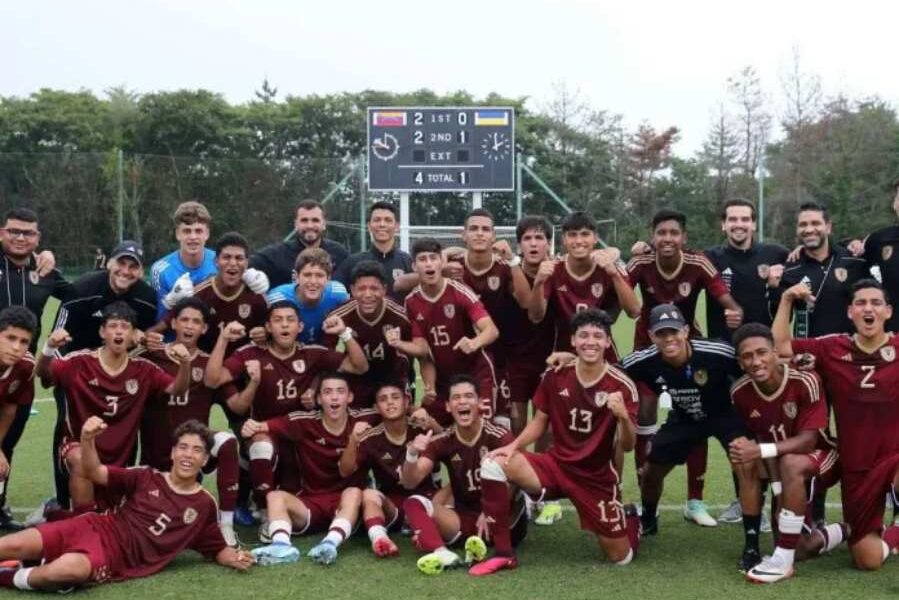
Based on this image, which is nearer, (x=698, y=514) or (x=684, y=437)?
(x=684, y=437)

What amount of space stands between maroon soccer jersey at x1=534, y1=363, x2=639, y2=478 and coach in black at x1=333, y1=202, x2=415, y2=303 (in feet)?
5.33

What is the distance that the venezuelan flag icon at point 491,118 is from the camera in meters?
21.8

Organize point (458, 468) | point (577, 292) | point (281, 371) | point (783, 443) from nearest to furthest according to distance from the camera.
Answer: point (783, 443) → point (458, 468) → point (281, 371) → point (577, 292)

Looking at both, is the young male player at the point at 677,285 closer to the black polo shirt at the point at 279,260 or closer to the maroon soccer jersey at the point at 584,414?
the maroon soccer jersey at the point at 584,414

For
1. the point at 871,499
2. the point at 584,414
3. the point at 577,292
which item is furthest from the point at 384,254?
the point at 871,499

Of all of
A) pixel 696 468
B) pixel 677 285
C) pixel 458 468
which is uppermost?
pixel 677 285

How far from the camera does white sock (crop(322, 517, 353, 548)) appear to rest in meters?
5.13

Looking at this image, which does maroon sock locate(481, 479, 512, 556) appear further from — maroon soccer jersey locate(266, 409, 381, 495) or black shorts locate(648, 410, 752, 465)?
black shorts locate(648, 410, 752, 465)

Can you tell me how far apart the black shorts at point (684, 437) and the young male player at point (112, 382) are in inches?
108

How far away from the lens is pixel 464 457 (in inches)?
212

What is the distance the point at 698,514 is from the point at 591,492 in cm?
105

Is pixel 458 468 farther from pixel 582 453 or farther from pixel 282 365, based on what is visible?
pixel 282 365

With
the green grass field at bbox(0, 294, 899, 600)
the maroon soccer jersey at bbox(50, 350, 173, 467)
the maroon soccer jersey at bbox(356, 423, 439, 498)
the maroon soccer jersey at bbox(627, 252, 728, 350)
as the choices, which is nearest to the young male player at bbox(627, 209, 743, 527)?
the maroon soccer jersey at bbox(627, 252, 728, 350)

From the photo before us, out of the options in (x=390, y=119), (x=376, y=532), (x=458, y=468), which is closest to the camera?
(x=376, y=532)
